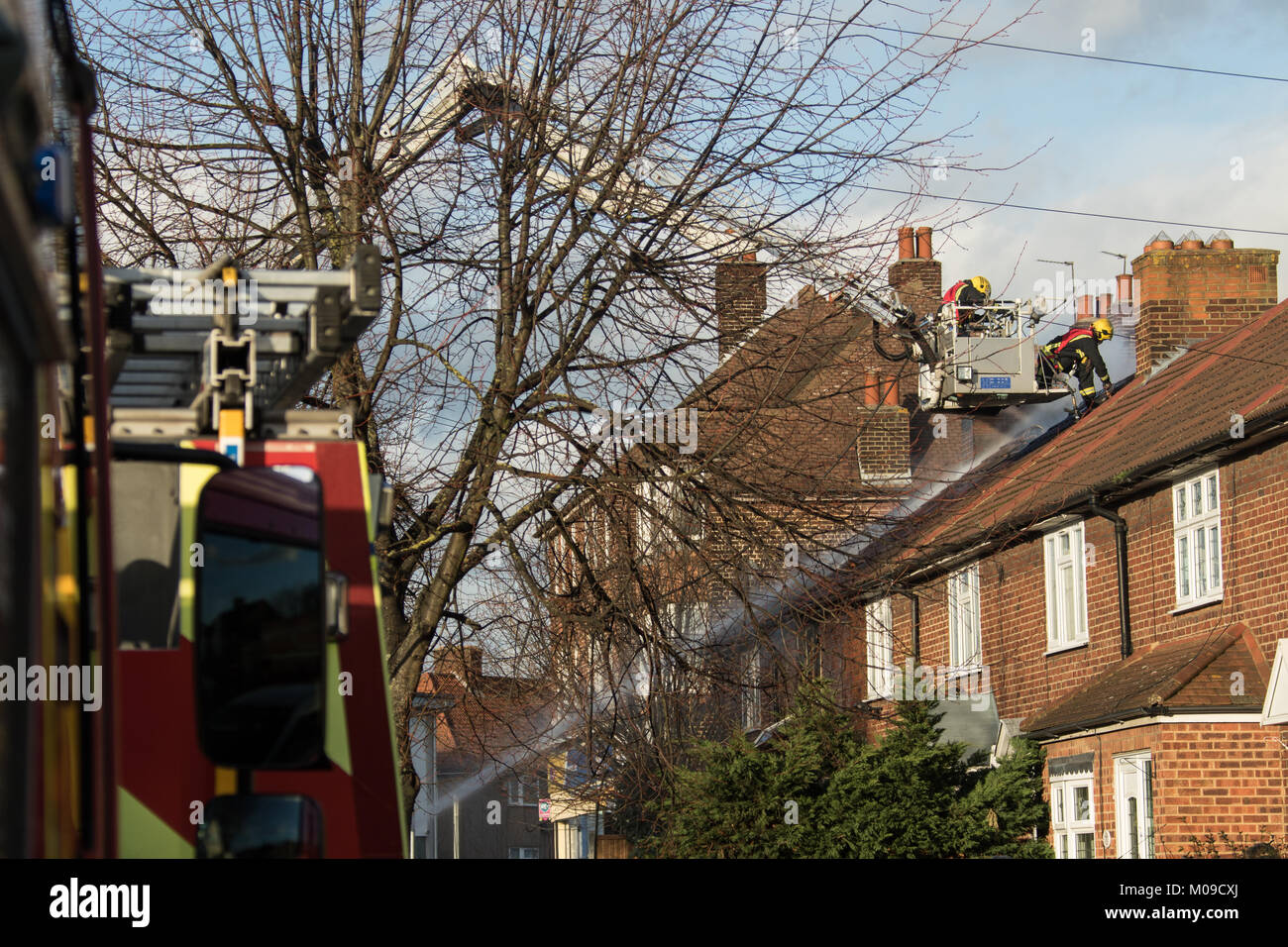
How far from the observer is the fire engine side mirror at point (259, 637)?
3.99 m

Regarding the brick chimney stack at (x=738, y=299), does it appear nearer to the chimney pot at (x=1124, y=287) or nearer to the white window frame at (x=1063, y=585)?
the white window frame at (x=1063, y=585)

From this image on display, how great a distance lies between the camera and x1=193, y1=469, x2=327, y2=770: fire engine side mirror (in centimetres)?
399

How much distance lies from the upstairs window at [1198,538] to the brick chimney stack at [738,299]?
8694mm

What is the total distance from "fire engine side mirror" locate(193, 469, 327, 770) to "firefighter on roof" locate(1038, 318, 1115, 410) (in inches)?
982

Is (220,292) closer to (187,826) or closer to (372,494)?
(372,494)

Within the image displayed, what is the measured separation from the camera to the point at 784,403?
32.2 ft

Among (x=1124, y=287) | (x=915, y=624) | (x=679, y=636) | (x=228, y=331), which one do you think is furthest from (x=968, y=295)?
(x=228, y=331)

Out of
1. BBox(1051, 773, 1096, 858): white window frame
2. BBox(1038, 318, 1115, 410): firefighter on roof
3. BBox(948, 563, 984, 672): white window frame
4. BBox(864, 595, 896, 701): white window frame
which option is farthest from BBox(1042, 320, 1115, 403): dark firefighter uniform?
BBox(1051, 773, 1096, 858): white window frame

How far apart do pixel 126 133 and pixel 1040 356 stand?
2158cm

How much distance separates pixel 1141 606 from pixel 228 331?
15.4 meters

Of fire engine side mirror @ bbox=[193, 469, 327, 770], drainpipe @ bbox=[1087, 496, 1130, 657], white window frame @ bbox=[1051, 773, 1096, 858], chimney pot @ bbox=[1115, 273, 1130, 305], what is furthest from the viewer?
chimney pot @ bbox=[1115, 273, 1130, 305]

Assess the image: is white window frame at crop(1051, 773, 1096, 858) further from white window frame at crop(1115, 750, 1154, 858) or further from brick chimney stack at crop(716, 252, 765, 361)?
brick chimney stack at crop(716, 252, 765, 361)
